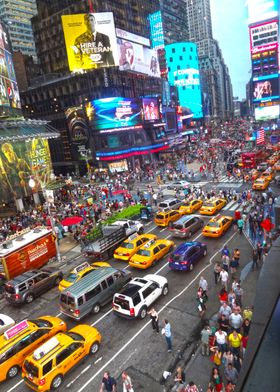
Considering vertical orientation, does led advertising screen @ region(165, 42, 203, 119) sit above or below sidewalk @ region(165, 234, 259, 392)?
above

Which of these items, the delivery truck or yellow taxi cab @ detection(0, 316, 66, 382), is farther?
the delivery truck

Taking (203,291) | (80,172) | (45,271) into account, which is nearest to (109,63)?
(80,172)

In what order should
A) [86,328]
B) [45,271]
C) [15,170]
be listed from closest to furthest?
1. [86,328]
2. [45,271]
3. [15,170]

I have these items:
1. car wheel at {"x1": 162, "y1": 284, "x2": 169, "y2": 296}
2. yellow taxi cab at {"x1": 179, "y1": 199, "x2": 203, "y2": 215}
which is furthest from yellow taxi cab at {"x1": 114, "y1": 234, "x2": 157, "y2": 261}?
yellow taxi cab at {"x1": 179, "y1": 199, "x2": 203, "y2": 215}

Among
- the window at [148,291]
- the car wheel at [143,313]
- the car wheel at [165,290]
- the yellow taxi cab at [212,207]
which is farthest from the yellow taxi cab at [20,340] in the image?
the yellow taxi cab at [212,207]

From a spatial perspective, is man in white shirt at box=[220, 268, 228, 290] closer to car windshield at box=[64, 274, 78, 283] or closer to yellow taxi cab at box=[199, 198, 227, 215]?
car windshield at box=[64, 274, 78, 283]

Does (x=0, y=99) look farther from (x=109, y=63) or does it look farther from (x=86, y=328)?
(x=86, y=328)

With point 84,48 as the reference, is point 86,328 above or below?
below

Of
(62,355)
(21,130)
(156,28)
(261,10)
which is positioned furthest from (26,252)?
(261,10)
